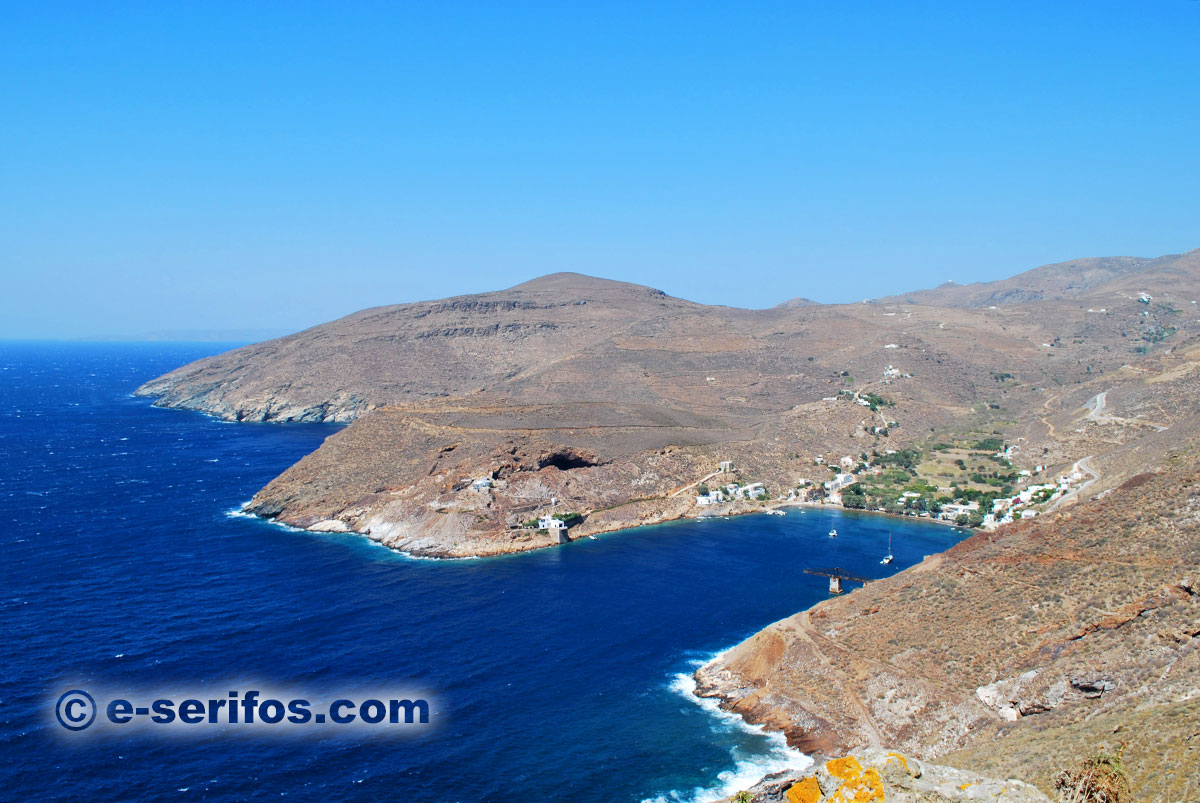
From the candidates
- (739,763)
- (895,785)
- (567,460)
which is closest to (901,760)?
(895,785)

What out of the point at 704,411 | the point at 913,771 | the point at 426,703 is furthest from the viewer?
the point at 704,411

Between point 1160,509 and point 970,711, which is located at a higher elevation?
point 1160,509

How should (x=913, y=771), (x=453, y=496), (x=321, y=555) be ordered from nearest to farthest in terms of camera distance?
(x=913, y=771), (x=321, y=555), (x=453, y=496)

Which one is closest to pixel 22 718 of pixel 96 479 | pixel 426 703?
pixel 426 703

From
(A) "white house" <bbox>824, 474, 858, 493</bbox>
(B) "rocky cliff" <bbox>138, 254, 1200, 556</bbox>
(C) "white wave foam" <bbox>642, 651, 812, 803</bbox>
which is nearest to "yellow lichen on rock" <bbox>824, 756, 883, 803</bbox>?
(C) "white wave foam" <bbox>642, 651, 812, 803</bbox>

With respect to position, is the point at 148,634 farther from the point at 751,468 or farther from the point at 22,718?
the point at 751,468
